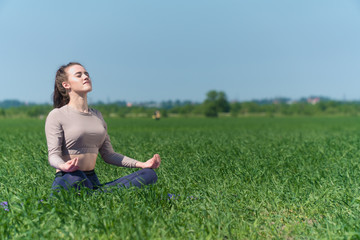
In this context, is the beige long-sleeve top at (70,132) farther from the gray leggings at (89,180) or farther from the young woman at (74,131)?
the gray leggings at (89,180)

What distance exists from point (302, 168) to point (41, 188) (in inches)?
184

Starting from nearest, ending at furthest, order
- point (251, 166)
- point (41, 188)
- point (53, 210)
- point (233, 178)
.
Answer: point (53, 210) < point (41, 188) < point (233, 178) < point (251, 166)

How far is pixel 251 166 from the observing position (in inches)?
255

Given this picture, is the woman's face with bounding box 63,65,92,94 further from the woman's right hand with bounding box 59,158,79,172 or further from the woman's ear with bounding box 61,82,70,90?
the woman's right hand with bounding box 59,158,79,172

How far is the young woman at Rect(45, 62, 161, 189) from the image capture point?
13.2 ft

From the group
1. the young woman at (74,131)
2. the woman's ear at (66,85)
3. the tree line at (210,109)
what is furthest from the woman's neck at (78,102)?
the tree line at (210,109)

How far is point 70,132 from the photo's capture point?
13.3 ft

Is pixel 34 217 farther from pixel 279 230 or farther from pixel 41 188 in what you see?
pixel 279 230

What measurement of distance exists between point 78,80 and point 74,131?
602 mm

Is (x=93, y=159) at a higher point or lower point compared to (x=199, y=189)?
higher

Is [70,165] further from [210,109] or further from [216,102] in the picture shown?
[216,102]

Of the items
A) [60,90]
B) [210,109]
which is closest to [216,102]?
[210,109]

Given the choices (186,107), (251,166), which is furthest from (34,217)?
(186,107)

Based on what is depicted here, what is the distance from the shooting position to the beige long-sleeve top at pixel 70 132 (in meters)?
3.98
